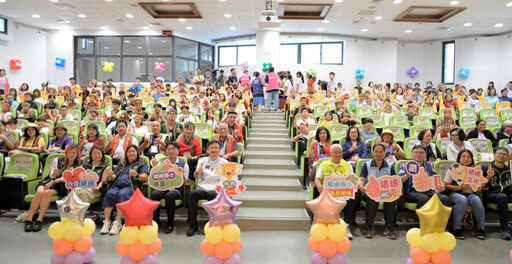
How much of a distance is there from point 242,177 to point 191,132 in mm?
1105

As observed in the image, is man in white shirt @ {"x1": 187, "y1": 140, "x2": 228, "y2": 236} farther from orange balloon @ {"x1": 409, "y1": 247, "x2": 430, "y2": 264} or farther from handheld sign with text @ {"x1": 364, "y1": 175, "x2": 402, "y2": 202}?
orange balloon @ {"x1": 409, "y1": 247, "x2": 430, "y2": 264}

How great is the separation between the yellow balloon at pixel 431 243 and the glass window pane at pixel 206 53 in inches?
573

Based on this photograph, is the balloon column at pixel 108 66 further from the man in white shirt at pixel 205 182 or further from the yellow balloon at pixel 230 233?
the yellow balloon at pixel 230 233

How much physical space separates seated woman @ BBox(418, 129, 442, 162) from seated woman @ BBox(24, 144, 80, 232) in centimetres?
454

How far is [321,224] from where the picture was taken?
3.11m

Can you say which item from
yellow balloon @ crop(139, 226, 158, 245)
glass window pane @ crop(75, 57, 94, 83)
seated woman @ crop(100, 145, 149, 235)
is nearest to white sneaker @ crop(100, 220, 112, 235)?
seated woman @ crop(100, 145, 149, 235)

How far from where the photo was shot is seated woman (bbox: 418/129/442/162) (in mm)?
4992

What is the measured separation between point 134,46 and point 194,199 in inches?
488

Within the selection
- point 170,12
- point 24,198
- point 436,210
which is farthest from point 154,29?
point 436,210

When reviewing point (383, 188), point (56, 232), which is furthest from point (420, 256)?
point (56, 232)

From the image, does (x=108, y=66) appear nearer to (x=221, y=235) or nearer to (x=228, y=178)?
(x=228, y=178)

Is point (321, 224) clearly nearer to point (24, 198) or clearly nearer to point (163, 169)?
point (163, 169)

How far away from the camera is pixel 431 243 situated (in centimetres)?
283

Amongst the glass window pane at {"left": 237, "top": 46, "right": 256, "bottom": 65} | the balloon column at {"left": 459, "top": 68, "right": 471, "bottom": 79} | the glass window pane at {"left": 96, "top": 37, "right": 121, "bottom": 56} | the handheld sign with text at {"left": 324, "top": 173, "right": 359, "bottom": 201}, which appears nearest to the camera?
the handheld sign with text at {"left": 324, "top": 173, "right": 359, "bottom": 201}
